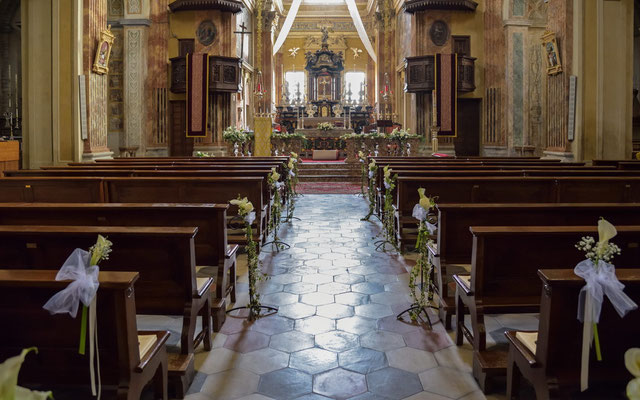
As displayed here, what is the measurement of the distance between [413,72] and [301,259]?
35.9ft

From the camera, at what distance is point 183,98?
1550 cm

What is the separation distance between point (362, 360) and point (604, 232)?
5.60 feet

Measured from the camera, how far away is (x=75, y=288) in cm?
173

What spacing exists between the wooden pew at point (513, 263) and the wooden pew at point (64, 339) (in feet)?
5.72

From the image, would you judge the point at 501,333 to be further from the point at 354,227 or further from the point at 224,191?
the point at 354,227

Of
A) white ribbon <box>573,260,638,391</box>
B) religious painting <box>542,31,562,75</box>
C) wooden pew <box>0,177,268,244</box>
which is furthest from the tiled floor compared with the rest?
religious painting <box>542,31,562,75</box>

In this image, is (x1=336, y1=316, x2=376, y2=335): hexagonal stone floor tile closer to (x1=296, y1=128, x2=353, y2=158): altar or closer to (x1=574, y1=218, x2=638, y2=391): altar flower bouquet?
(x1=574, y1=218, x2=638, y2=391): altar flower bouquet

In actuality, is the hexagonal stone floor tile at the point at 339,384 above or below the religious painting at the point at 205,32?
below

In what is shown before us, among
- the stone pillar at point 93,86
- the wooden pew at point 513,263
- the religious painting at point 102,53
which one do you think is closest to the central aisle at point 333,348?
the wooden pew at point 513,263

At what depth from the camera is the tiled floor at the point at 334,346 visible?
8.90 feet

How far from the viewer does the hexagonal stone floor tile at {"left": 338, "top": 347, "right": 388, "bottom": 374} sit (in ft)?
9.70

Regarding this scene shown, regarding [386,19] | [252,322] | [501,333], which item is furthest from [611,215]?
[386,19]

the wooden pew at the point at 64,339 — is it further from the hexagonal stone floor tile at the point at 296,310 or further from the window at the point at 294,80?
the window at the point at 294,80

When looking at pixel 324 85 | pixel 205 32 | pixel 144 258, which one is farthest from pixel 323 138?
pixel 144 258
